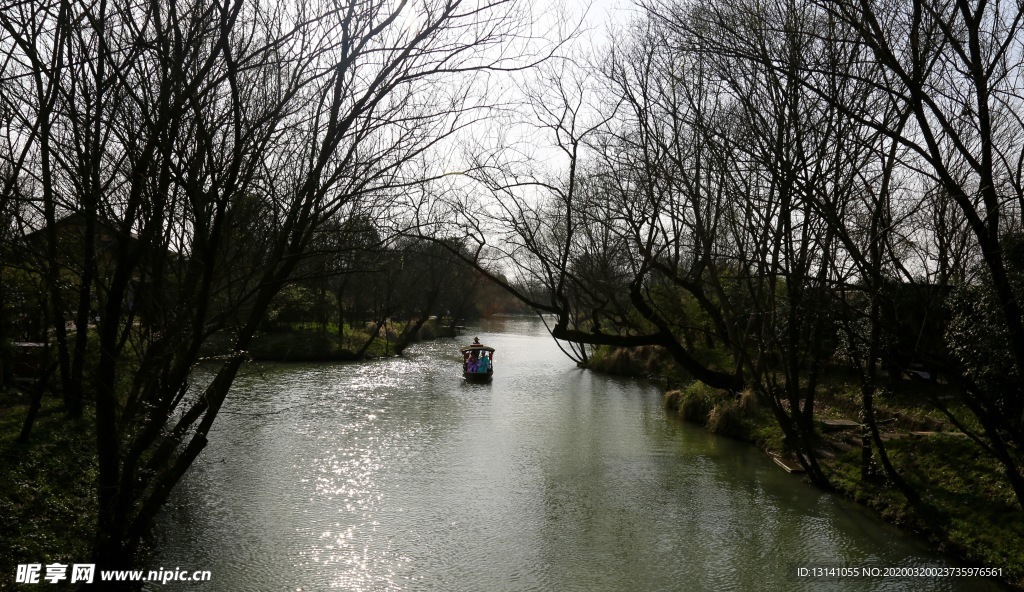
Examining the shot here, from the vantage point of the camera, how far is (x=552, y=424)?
45.5ft

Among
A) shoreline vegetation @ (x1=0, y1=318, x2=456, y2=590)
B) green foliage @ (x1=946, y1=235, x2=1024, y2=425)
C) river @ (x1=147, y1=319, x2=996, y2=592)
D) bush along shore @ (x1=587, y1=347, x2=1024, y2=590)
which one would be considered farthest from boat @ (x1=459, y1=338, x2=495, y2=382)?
green foliage @ (x1=946, y1=235, x2=1024, y2=425)

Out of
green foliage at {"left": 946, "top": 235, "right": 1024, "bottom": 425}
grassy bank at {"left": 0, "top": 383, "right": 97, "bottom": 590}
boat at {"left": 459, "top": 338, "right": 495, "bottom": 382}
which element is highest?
green foliage at {"left": 946, "top": 235, "right": 1024, "bottom": 425}

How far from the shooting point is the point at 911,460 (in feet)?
28.3

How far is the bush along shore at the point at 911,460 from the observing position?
6621 millimetres

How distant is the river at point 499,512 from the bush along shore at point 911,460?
0.30 m

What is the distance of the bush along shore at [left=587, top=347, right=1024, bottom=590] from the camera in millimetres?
6621

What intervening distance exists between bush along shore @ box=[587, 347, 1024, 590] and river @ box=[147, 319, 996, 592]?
0.98 ft

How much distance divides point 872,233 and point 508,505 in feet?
16.8

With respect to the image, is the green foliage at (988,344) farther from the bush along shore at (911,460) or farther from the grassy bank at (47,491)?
the grassy bank at (47,491)

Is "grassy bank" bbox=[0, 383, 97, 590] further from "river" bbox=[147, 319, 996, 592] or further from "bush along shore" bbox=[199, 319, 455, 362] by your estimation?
"bush along shore" bbox=[199, 319, 455, 362]

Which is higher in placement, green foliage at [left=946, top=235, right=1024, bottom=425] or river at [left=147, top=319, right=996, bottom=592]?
green foliage at [left=946, top=235, right=1024, bottom=425]

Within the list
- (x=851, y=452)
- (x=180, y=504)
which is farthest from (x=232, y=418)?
(x=851, y=452)

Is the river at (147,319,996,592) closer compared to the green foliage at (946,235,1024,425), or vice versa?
the river at (147,319,996,592)

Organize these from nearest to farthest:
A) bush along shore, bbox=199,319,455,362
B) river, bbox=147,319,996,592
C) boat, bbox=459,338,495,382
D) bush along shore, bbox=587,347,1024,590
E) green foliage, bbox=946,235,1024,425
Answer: river, bbox=147,319,996,592
bush along shore, bbox=587,347,1024,590
green foliage, bbox=946,235,1024,425
boat, bbox=459,338,495,382
bush along shore, bbox=199,319,455,362
